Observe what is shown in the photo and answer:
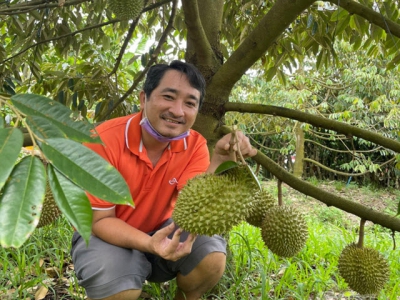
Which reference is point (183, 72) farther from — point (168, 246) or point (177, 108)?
point (168, 246)

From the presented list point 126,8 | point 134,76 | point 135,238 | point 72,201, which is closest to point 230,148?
point 135,238

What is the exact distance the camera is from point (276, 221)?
1.27m

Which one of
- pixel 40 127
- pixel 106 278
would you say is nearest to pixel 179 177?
pixel 106 278

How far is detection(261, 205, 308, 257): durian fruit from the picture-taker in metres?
1.27

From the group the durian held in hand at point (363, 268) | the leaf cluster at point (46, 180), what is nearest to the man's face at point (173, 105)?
the durian held in hand at point (363, 268)

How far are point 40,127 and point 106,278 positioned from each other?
89 cm

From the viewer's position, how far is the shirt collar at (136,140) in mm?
1413

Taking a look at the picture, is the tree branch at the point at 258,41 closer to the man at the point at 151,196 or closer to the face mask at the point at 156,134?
the man at the point at 151,196

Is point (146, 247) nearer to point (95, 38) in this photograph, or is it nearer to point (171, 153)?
point (171, 153)

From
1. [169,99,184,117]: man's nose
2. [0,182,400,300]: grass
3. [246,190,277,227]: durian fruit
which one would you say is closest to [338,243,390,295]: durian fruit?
[246,190,277,227]: durian fruit

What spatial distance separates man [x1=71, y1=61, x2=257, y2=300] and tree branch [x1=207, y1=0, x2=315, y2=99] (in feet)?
0.37

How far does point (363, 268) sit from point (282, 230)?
1.03ft

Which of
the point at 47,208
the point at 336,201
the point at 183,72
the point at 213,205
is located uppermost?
the point at 183,72

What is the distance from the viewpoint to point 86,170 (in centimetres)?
49
